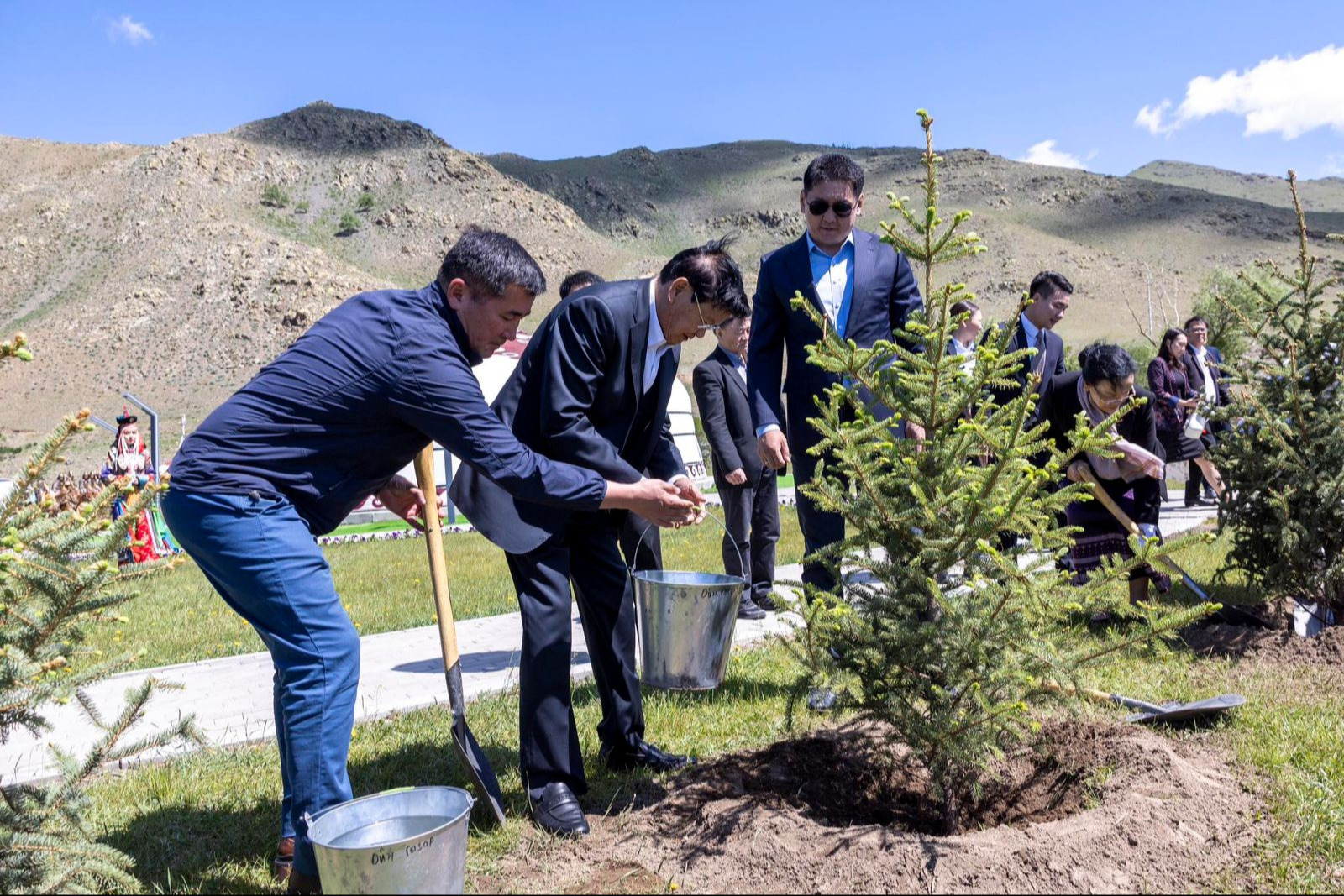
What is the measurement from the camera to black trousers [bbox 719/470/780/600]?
694cm

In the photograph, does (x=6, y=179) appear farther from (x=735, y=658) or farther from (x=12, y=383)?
(x=735, y=658)

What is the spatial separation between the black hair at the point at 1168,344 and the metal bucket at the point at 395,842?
376 inches

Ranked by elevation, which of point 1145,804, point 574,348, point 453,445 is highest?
point 574,348

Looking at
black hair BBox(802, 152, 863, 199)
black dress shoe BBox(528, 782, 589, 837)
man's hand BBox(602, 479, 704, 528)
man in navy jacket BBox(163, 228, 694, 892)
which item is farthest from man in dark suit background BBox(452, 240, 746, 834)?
black hair BBox(802, 152, 863, 199)

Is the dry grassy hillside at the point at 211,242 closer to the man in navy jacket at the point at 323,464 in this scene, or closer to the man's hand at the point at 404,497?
the man's hand at the point at 404,497

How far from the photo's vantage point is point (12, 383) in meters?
57.9

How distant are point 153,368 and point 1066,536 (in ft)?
225

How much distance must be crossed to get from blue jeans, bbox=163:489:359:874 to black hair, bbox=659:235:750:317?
1.60 meters

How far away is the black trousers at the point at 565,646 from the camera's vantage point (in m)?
3.37

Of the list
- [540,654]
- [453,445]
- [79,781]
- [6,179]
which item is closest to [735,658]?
[540,654]

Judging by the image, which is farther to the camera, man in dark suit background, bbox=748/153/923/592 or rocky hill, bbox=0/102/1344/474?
rocky hill, bbox=0/102/1344/474

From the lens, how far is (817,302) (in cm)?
440

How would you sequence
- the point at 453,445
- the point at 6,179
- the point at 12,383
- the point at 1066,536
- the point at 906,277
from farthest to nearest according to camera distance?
the point at 6,179
the point at 12,383
the point at 906,277
the point at 1066,536
the point at 453,445

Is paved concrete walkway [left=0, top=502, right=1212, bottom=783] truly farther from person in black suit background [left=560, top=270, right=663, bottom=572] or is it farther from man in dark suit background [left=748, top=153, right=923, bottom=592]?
man in dark suit background [left=748, top=153, right=923, bottom=592]
